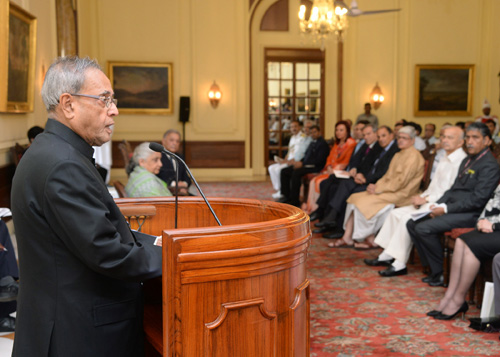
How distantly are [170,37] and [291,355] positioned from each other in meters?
12.5

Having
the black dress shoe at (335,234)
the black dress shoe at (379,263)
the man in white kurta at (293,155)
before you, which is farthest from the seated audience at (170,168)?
the man in white kurta at (293,155)

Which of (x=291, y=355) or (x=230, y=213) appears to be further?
(x=230, y=213)

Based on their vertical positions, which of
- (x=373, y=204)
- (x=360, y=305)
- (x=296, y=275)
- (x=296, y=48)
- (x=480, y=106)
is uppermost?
(x=296, y=48)

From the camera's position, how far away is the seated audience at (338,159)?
8.35 metres

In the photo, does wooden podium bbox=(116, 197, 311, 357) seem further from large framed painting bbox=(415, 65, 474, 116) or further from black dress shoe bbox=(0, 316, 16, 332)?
large framed painting bbox=(415, 65, 474, 116)

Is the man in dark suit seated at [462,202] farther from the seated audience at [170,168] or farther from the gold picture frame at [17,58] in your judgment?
the gold picture frame at [17,58]

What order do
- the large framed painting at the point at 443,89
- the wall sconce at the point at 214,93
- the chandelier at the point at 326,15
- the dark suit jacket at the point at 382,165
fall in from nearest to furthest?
the dark suit jacket at the point at 382,165 → the chandelier at the point at 326,15 → the wall sconce at the point at 214,93 → the large framed painting at the point at 443,89

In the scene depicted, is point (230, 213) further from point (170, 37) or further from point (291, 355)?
point (170, 37)

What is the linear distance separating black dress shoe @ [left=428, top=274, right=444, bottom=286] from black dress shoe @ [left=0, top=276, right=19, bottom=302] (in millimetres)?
3486

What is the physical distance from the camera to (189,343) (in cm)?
145

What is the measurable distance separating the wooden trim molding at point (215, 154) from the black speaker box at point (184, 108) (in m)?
0.67

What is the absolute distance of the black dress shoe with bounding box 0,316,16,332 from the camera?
3.76 m

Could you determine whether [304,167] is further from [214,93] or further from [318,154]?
[214,93]

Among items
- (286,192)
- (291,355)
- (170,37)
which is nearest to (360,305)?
(291,355)
